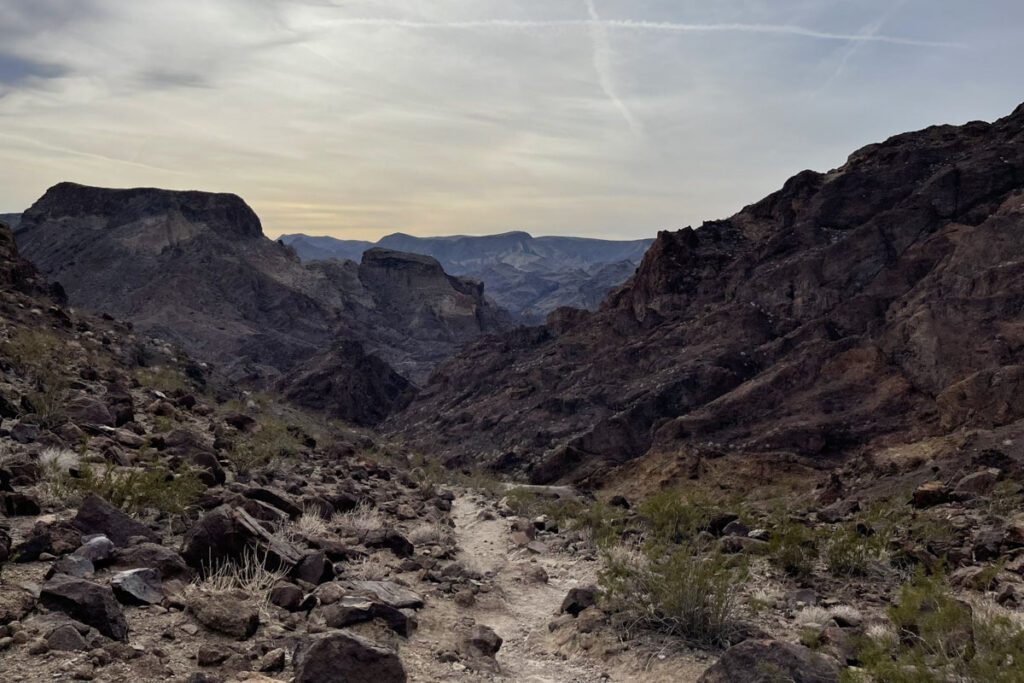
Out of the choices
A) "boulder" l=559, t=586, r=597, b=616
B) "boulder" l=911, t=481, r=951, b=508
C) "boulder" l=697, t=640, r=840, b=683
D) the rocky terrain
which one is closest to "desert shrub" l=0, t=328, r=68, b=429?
the rocky terrain

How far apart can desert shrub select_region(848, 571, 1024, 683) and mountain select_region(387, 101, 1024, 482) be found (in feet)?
54.2

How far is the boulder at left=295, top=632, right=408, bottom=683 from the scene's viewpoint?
144 inches

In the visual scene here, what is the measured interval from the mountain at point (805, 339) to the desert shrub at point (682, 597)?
16756 mm

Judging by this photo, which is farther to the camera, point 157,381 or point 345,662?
point 157,381

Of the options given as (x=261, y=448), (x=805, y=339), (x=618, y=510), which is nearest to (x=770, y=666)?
(x=618, y=510)

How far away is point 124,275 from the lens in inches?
3155

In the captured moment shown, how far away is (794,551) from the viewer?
302 inches

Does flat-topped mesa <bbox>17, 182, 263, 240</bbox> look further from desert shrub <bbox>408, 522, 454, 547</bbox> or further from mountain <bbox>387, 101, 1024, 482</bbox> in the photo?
desert shrub <bbox>408, 522, 454, 547</bbox>

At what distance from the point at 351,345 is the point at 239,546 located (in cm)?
5581

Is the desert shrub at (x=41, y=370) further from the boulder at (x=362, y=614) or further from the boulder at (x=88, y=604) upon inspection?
the boulder at (x=362, y=614)

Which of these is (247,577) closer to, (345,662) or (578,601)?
(345,662)

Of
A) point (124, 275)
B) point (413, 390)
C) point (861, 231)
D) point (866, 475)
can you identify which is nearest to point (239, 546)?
point (866, 475)

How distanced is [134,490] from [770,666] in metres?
5.43

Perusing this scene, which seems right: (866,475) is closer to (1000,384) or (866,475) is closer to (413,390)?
(1000,384)
